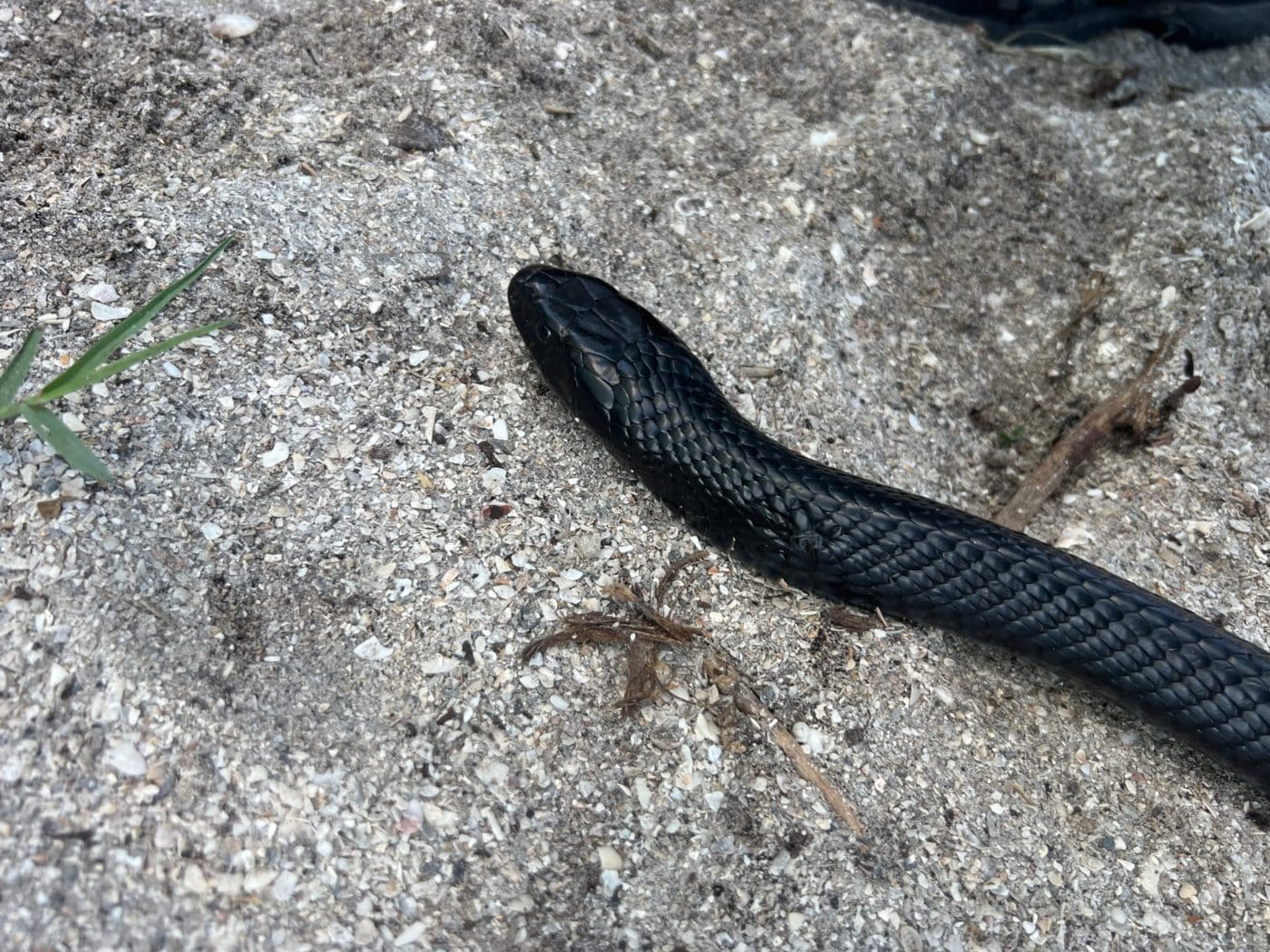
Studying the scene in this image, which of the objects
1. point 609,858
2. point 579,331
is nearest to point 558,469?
point 579,331

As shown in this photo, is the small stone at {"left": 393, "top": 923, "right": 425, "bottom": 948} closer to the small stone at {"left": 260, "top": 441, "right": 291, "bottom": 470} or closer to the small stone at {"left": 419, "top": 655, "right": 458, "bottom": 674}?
the small stone at {"left": 419, "top": 655, "right": 458, "bottom": 674}

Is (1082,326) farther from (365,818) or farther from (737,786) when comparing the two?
(365,818)

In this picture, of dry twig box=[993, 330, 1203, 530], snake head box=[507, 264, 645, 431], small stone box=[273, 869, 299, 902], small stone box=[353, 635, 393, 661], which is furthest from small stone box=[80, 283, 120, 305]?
dry twig box=[993, 330, 1203, 530]

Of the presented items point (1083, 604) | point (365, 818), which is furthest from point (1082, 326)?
point (365, 818)

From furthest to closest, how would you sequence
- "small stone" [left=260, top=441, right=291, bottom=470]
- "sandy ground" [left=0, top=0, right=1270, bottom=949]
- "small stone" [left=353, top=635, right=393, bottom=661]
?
1. "small stone" [left=260, top=441, right=291, bottom=470]
2. "small stone" [left=353, top=635, right=393, bottom=661]
3. "sandy ground" [left=0, top=0, right=1270, bottom=949]

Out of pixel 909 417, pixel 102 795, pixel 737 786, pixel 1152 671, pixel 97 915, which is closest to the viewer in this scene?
pixel 97 915

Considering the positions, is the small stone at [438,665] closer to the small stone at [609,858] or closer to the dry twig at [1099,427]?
the small stone at [609,858]

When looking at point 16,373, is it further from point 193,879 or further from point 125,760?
point 193,879
